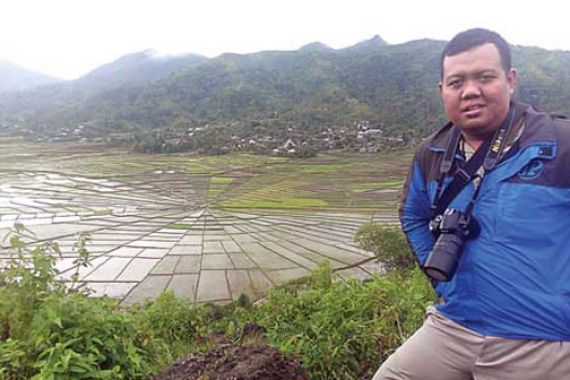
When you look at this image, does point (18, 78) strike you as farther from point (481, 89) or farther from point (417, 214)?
point (481, 89)

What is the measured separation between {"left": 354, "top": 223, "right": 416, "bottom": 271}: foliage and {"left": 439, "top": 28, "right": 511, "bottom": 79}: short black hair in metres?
6.06

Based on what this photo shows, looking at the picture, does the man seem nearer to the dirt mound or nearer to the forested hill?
the dirt mound

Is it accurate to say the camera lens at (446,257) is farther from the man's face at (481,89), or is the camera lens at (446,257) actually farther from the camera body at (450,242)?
the man's face at (481,89)

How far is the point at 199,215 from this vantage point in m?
13.7

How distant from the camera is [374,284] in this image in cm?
233

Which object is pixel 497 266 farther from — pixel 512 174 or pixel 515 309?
pixel 512 174

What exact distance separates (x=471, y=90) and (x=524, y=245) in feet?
1.20

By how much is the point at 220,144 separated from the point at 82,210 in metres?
15.9

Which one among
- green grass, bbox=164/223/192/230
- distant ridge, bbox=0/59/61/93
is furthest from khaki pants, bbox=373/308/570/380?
distant ridge, bbox=0/59/61/93

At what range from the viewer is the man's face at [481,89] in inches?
40.6

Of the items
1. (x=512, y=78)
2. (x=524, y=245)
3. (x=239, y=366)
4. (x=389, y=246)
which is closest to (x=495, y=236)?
(x=524, y=245)

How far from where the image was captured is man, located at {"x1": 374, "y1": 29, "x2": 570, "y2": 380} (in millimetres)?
934

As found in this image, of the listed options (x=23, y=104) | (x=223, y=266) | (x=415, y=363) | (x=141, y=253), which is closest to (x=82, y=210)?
(x=141, y=253)

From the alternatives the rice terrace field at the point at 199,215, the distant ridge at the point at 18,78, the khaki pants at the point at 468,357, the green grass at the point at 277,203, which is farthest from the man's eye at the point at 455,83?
the distant ridge at the point at 18,78
